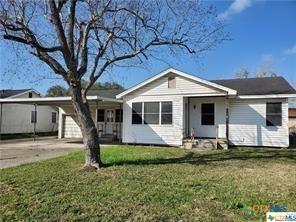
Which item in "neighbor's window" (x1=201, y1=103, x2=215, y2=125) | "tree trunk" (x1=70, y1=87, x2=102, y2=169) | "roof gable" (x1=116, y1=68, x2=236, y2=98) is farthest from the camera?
"neighbor's window" (x1=201, y1=103, x2=215, y2=125)

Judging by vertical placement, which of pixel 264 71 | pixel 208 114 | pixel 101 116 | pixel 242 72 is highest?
pixel 264 71

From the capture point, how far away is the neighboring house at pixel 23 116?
24.5 m

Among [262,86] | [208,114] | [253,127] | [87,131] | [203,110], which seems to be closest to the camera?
[87,131]

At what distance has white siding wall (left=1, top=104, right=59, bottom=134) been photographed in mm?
24516

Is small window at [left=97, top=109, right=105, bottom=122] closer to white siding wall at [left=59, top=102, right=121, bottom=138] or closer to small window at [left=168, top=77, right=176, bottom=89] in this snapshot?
white siding wall at [left=59, top=102, right=121, bottom=138]

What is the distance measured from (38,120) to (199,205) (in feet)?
86.1

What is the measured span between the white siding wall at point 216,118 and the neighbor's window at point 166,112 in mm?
1671

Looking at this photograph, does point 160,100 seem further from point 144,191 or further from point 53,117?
point 53,117

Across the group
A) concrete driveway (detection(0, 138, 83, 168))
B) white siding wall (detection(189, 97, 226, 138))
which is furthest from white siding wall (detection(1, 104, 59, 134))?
white siding wall (detection(189, 97, 226, 138))

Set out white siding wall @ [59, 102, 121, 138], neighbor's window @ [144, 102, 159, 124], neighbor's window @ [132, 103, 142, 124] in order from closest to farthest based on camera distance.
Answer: neighbor's window @ [144, 102, 159, 124] < neighbor's window @ [132, 103, 142, 124] < white siding wall @ [59, 102, 121, 138]

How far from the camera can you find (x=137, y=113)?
53.3 feet

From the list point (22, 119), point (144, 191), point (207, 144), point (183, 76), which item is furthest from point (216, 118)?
point (22, 119)

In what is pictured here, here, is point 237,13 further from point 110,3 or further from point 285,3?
point 110,3

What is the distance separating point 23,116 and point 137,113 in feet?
49.7
